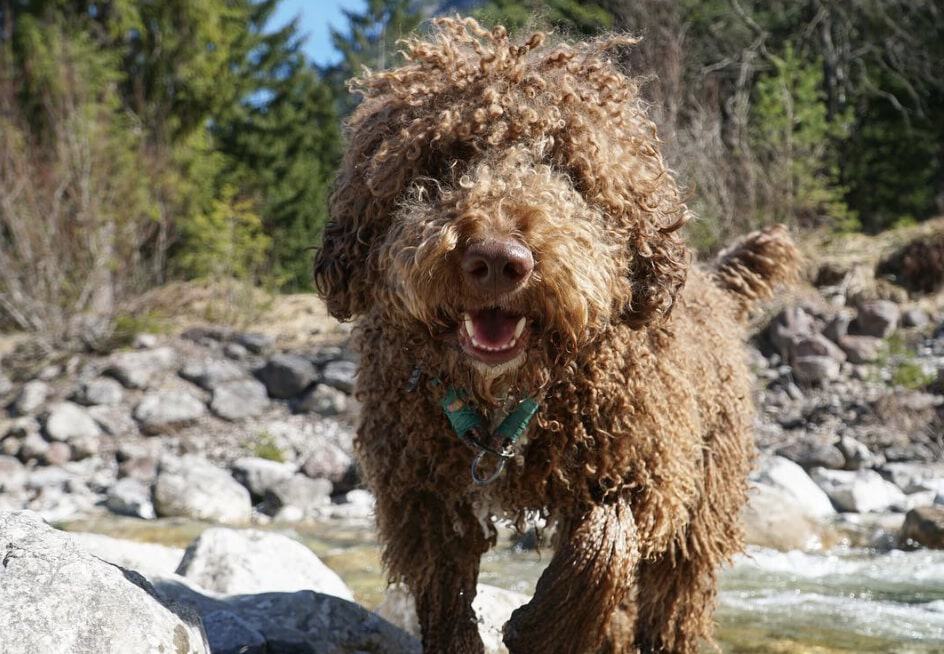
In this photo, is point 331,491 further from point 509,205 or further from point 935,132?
point 935,132

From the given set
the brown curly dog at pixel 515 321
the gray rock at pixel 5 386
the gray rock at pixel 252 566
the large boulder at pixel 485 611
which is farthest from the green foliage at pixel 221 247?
the brown curly dog at pixel 515 321

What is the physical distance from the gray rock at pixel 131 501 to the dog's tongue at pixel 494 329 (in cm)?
665

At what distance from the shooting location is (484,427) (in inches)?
128

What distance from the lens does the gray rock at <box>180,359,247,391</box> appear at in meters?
12.4

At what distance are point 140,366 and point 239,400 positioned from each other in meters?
1.48

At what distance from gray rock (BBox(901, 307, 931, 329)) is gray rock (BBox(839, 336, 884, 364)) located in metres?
0.77

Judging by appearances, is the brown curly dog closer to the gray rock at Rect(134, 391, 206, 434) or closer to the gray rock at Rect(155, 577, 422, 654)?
the gray rock at Rect(155, 577, 422, 654)

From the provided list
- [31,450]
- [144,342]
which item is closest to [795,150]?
[144,342]

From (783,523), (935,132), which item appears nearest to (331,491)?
(783,523)

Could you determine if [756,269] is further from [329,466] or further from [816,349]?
[816,349]

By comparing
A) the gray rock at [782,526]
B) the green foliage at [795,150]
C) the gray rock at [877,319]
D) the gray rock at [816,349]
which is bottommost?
the gray rock at [782,526]

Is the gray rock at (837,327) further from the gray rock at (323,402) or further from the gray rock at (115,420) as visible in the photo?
the gray rock at (115,420)

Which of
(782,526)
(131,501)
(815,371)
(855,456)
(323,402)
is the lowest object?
(131,501)

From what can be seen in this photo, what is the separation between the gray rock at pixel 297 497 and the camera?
9180 mm
